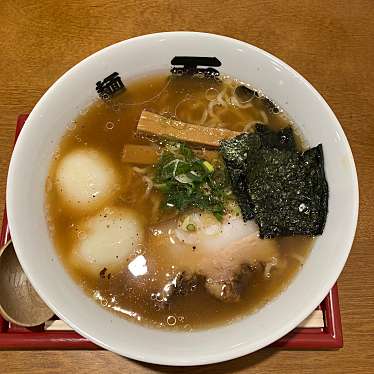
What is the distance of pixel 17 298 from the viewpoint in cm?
160

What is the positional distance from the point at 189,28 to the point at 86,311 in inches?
50.4

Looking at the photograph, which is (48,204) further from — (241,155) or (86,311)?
(241,155)

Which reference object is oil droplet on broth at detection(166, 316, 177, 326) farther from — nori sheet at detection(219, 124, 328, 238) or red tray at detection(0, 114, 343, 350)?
nori sheet at detection(219, 124, 328, 238)

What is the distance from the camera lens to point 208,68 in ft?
5.68

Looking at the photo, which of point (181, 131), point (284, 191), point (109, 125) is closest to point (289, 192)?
point (284, 191)

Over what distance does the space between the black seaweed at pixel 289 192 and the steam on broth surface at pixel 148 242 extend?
0.05 meters

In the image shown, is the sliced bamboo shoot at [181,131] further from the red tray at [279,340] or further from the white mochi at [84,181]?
the red tray at [279,340]

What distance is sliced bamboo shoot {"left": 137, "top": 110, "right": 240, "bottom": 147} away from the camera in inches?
67.7

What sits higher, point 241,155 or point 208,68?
point 208,68

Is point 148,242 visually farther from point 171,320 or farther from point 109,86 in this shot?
point 109,86

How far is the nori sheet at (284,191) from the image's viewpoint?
5.08ft

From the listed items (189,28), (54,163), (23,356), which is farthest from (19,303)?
(189,28)

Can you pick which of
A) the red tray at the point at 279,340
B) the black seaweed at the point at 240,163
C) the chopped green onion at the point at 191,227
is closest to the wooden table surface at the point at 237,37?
the red tray at the point at 279,340

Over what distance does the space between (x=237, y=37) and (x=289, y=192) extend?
858mm
